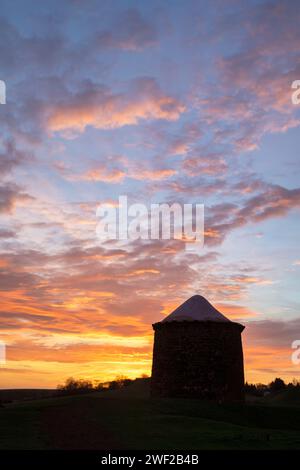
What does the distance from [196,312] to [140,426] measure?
12.6m

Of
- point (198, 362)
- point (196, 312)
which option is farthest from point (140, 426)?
point (196, 312)

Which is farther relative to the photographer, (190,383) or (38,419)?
(190,383)

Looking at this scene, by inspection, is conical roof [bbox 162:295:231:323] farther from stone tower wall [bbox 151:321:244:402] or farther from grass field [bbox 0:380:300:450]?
grass field [bbox 0:380:300:450]

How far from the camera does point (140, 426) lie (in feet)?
57.3

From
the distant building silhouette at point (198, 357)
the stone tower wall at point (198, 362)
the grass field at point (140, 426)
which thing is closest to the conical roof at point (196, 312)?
the distant building silhouette at point (198, 357)

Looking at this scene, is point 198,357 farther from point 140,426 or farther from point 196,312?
point 140,426

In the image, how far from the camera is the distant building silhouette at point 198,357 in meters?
27.6

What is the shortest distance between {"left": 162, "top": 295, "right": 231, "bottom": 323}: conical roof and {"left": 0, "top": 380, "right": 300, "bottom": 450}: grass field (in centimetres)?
530

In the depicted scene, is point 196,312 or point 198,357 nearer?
point 198,357

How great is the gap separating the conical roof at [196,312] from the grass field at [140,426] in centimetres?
530

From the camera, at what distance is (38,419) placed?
18.6m
